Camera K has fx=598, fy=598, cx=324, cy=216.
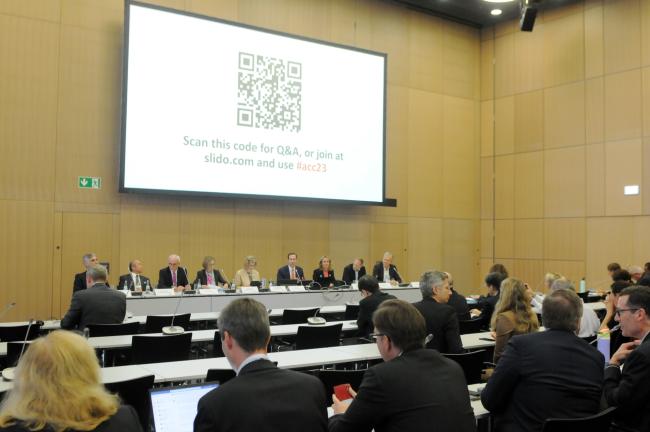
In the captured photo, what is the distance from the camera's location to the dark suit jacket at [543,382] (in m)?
2.74

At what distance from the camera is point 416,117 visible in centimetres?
1285

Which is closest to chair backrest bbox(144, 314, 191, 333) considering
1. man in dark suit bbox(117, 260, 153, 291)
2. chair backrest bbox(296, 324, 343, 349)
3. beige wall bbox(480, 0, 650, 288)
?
chair backrest bbox(296, 324, 343, 349)

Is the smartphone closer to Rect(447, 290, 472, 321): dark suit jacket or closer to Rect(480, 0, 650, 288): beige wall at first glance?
Rect(447, 290, 472, 321): dark suit jacket

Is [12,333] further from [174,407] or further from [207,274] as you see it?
[207,274]

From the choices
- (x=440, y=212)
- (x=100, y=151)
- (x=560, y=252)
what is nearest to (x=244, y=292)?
(x=100, y=151)

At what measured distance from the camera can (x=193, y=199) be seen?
32.9ft

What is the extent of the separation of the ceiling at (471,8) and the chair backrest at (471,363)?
10.1 m

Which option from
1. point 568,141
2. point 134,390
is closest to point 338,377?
point 134,390

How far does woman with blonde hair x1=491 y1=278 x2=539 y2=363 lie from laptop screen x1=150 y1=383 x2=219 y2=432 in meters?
2.42

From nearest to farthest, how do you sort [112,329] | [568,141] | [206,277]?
[112,329] → [206,277] → [568,141]

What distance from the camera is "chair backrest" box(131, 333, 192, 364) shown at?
14.9 ft

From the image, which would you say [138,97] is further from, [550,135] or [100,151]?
[550,135]

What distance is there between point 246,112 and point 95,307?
18.0 ft

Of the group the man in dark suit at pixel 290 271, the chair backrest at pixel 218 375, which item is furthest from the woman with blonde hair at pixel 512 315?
the man in dark suit at pixel 290 271
